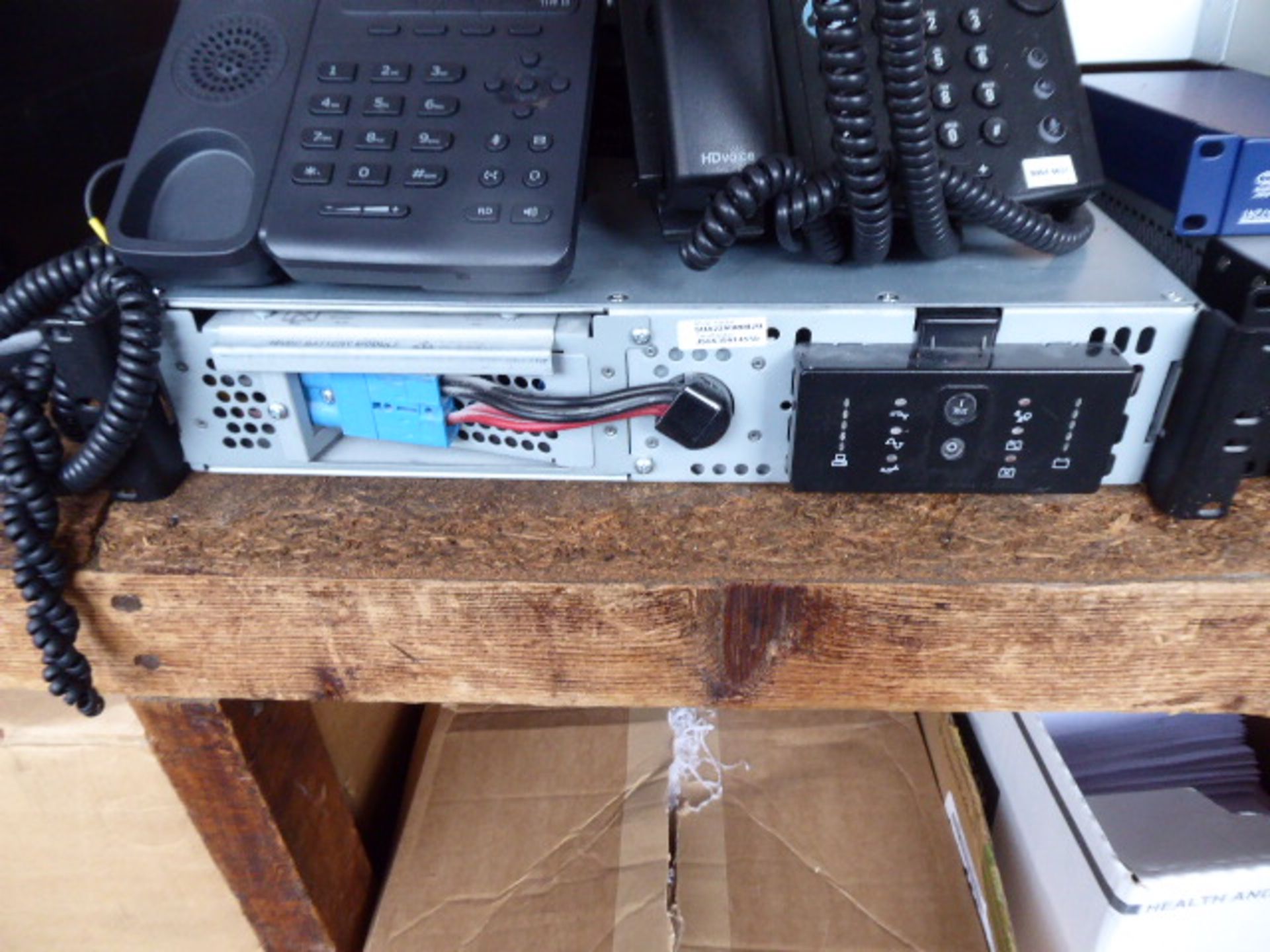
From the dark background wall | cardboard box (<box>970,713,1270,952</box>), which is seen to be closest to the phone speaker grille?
the dark background wall

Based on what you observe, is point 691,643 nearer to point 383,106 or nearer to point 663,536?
point 663,536

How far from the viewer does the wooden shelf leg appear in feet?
2.01

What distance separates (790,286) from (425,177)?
220mm

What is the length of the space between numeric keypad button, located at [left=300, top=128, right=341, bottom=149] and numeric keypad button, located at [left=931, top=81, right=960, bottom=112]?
35cm

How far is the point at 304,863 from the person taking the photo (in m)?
0.69

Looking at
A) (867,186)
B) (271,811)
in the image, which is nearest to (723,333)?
(867,186)

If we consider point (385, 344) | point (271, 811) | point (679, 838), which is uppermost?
point (385, 344)

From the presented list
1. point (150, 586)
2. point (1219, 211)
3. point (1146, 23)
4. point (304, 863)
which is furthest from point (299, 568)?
point (1146, 23)

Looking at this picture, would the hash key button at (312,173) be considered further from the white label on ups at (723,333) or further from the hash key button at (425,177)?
the white label on ups at (723,333)

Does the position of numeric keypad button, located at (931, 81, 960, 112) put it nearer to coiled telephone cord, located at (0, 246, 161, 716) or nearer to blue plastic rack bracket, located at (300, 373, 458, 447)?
blue plastic rack bracket, located at (300, 373, 458, 447)

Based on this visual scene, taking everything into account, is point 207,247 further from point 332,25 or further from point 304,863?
point 304,863

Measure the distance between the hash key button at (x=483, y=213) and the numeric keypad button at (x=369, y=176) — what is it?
54 millimetres

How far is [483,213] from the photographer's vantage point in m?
0.51

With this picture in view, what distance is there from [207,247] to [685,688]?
1.24 feet
